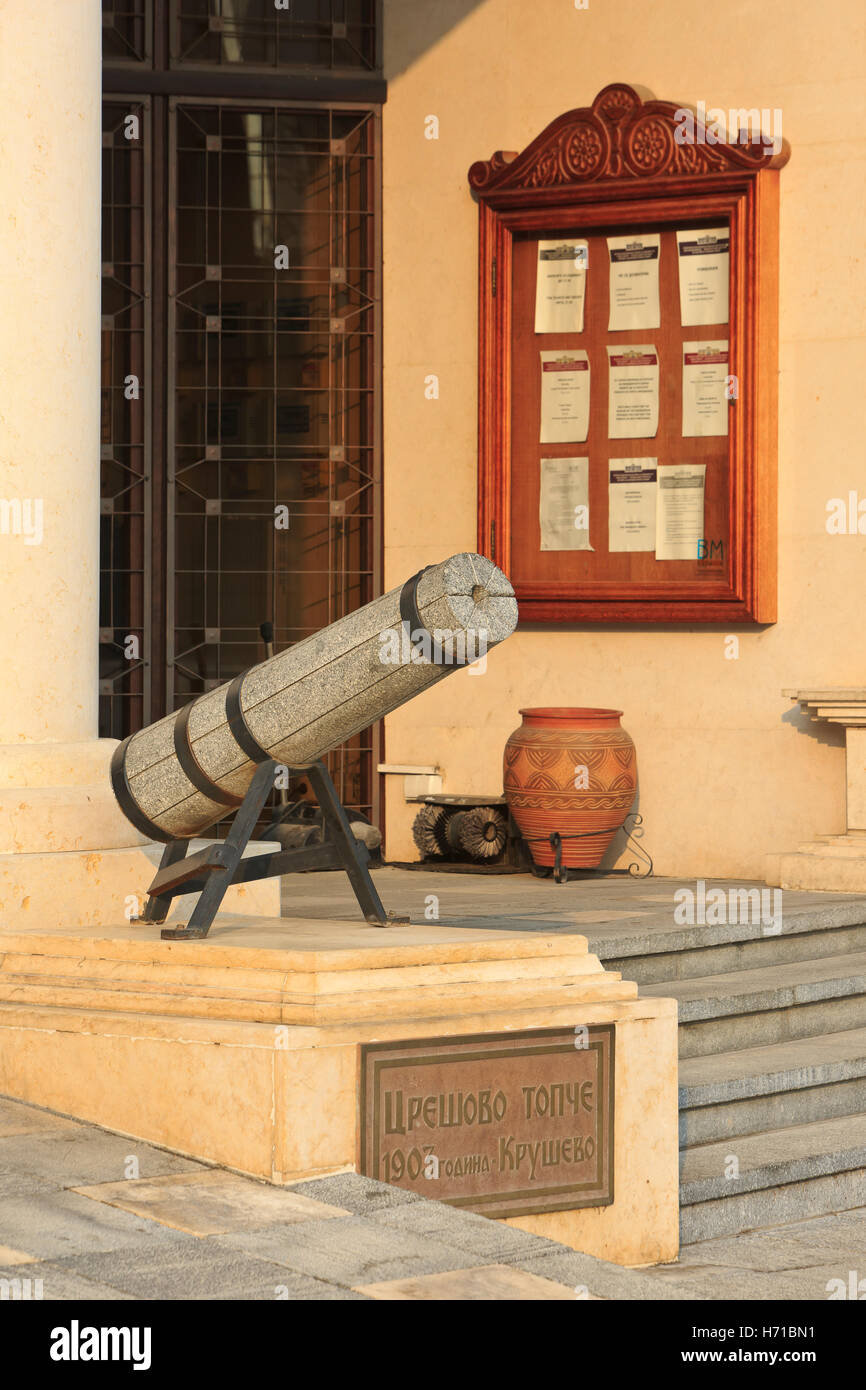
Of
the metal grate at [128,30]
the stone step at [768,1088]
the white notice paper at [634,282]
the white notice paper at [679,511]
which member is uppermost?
the metal grate at [128,30]

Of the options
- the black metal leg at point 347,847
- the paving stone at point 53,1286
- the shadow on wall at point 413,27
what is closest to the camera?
the paving stone at point 53,1286

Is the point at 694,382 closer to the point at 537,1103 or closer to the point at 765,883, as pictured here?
the point at 765,883

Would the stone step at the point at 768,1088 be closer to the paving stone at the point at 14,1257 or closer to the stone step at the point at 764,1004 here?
the stone step at the point at 764,1004


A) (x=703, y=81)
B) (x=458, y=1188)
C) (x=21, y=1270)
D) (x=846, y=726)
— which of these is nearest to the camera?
(x=21, y=1270)

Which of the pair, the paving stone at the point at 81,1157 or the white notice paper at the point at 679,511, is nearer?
the paving stone at the point at 81,1157

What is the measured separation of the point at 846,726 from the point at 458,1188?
509 cm

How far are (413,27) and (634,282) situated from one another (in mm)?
2055

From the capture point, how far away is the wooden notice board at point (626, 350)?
998cm

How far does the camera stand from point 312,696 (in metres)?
5.29

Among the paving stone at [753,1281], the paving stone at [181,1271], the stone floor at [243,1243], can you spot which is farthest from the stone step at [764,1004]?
the paving stone at [181,1271]

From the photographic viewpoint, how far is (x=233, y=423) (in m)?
10.7

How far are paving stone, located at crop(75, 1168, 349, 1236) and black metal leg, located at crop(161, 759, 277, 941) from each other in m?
0.76

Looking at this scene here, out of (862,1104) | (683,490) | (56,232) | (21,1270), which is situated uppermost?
(56,232)

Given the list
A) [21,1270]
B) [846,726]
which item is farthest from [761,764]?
[21,1270]
